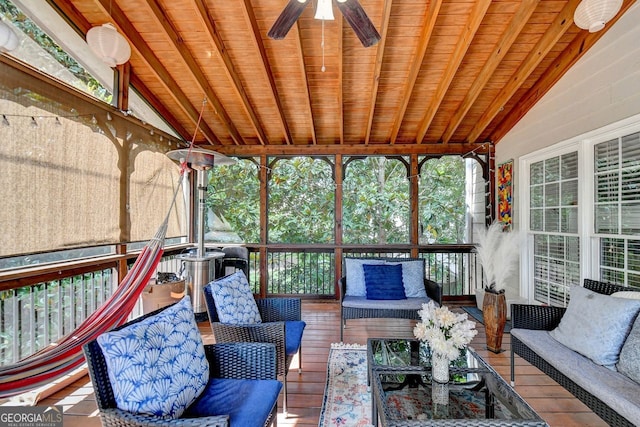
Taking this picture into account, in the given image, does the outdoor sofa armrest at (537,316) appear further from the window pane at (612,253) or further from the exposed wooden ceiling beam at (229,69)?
the exposed wooden ceiling beam at (229,69)

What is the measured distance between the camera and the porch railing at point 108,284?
2.43m

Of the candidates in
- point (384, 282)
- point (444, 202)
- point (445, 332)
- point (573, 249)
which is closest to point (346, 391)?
point (445, 332)

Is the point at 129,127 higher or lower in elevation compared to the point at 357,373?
higher

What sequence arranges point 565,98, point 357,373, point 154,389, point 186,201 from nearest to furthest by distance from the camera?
point 154,389
point 357,373
point 565,98
point 186,201

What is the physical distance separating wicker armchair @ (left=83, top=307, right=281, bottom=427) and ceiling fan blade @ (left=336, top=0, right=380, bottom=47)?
220 cm

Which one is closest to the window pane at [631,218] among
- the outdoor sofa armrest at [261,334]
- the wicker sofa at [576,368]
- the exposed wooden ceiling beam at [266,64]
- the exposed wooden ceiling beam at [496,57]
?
the wicker sofa at [576,368]

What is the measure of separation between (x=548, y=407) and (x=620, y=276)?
1.48 meters

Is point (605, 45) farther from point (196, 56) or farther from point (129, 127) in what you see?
point (129, 127)

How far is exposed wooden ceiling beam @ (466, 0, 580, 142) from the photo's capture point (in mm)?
2928

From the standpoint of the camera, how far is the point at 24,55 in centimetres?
257

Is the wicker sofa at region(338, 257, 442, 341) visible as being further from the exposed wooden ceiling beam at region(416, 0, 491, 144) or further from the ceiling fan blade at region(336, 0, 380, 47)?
the ceiling fan blade at region(336, 0, 380, 47)

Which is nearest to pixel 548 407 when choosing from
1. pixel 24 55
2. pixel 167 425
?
pixel 167 425

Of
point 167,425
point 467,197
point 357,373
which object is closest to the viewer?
point 167,425

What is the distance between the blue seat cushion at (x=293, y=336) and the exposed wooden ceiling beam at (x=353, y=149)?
10.5 feet
